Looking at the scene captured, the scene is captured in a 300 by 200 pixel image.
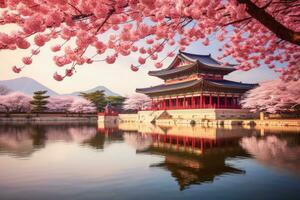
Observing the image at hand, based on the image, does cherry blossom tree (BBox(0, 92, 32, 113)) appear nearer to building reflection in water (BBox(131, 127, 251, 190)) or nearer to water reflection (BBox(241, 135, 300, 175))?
building reflection in water (BBox(131, 127, 251, 190))

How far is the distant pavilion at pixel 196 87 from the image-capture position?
4253 cm

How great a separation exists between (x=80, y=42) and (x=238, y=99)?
4459 cm

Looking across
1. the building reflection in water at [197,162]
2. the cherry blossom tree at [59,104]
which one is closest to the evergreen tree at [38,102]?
the cherry blossom tree at [59,104]

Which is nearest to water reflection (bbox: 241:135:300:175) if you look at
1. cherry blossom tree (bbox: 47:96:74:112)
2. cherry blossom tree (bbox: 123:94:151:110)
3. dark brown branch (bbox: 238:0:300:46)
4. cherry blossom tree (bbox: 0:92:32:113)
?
dark brown branch (bbox: 238:0:300:46)

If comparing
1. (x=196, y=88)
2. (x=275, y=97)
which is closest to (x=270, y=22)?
(x=275, y=97)

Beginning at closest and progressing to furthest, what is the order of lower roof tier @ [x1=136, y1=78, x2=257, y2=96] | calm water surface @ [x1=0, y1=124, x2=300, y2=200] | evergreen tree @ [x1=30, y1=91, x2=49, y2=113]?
1. calm water surface @ [x1=0, y1=124, x2=300, y2=200]
2. lower roof tier @ [x1=136, y1=78, x2=257, y2=96]
3. evergreen tree @ [x1=30, y1=91, x2=49, y2=113]

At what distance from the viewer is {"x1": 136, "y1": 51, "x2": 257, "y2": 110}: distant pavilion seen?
4253 cm

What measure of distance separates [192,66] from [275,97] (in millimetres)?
14762

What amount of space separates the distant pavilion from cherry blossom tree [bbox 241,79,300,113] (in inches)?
141

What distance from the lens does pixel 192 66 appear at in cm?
4606

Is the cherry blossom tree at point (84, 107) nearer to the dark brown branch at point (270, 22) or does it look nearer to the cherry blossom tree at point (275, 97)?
the cherry blossom tree at point (275, 97)

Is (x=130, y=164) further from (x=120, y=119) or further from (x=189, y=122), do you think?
(x=120, y=119)

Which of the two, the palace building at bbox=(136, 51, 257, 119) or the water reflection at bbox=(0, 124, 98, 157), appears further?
the palace building at bbox=(136, 51, 257, 119)

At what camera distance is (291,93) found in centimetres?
3203
